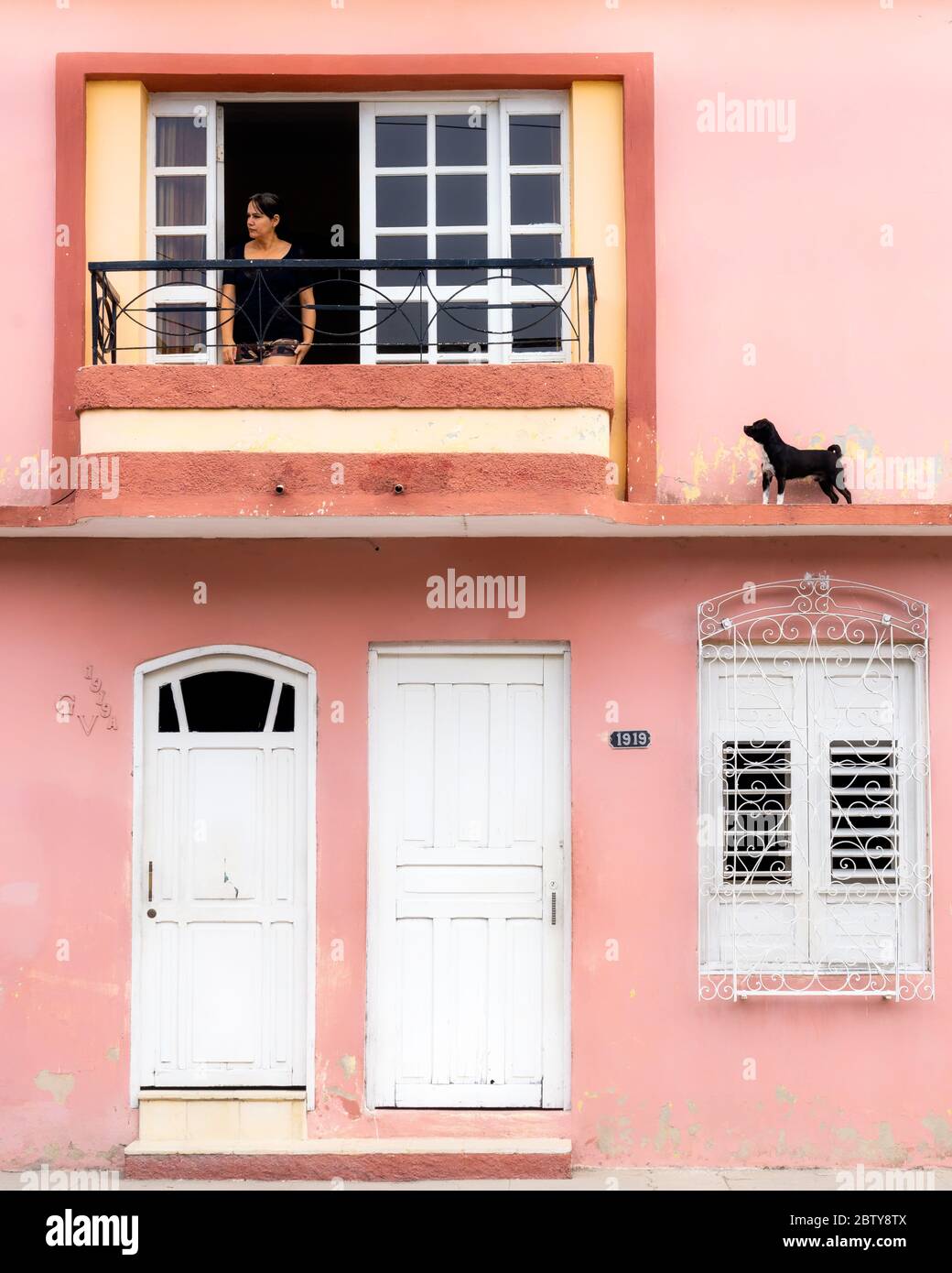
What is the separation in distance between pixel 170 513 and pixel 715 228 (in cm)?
360

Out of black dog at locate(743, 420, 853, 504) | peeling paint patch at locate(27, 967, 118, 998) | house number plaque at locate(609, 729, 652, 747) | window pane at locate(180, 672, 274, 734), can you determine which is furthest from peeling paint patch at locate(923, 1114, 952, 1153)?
peeling paint patch at locate(27, 967, 118, 998)

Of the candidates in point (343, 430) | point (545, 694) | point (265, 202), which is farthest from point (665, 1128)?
point (265, 202)

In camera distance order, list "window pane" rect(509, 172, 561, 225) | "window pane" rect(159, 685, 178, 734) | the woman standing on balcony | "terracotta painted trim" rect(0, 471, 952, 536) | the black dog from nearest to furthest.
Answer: "terracotta painted trim" rect(0, 471, 952, 536)
the black dog
the woman standing on balcony
"window pane" rect(159, 685, 178, 734)
"window pane" rect(509, 172, 561, 225)

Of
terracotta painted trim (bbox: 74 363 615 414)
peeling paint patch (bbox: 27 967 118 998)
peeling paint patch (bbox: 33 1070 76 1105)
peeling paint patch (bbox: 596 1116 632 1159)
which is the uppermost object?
terracotta painted trim (bbox: 74 363 615 414)

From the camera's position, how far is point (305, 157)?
1079cm

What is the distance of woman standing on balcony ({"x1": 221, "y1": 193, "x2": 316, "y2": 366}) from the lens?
24.0ft

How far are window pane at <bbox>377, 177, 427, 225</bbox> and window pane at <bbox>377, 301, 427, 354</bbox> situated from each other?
1.67 ft

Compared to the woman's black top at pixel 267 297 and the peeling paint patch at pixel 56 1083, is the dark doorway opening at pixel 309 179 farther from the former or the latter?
the peeling paint patch at pixel 56 1083

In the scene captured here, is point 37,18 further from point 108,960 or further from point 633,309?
point 108,960

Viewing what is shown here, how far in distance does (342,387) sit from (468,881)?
2914 millimetres

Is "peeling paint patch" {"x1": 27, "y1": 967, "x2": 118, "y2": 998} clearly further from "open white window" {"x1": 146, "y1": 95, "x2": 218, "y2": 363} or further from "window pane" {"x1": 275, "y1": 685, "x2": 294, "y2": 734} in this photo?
"open white window" {"x1": 146, "y1": 95, "x2": 218, "y2": 363}

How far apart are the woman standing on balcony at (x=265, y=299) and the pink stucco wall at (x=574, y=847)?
1142 millimetres

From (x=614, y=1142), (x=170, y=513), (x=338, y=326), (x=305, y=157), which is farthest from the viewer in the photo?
(x=305, y=157)

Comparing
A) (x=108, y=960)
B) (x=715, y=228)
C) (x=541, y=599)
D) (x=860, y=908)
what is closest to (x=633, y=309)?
(x=715, y=228)
